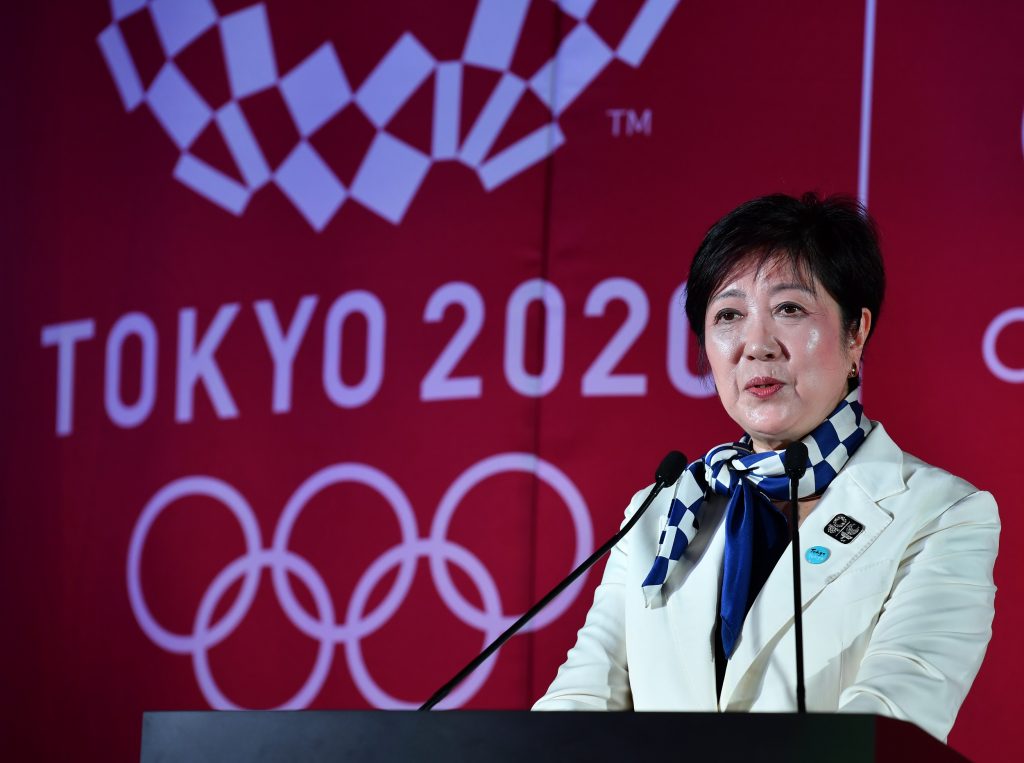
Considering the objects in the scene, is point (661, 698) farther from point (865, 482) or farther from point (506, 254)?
point (506, 254)

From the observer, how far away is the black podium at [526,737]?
1.13 metres

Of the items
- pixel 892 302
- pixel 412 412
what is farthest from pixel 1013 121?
pixel 412 412

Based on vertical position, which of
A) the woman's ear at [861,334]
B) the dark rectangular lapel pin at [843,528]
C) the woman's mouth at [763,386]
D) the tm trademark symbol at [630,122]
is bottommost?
the dark rectangular lapel pin at [843,528]

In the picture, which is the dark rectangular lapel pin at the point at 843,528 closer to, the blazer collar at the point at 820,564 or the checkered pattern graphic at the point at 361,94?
the blazer collar at the point at 820,564

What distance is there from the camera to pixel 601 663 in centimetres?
212

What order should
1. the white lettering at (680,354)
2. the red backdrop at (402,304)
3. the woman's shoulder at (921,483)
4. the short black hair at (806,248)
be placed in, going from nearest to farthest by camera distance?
the woman's shoulder at (921,483), the short black hair at (806,248), the red backdrop at (402,304), the white lettering at (680,354)

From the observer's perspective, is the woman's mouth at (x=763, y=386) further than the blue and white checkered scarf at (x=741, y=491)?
Yes

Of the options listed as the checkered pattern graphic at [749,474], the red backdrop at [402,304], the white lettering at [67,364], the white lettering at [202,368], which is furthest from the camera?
the white lettering at [67,364]

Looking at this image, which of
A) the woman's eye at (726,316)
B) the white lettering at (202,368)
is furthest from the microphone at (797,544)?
the white lettering at (202,368)

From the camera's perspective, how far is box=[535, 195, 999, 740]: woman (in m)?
1.87

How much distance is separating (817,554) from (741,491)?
0.60 ft

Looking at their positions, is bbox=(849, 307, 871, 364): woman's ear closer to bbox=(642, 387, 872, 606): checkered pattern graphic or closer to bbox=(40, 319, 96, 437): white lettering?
bbox=(642, 387, 872, 606): checkered pattern graphic

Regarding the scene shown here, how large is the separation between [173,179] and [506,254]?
104 centimetres

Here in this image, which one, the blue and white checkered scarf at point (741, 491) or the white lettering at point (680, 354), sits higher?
the white lettering at point (680, 354)
